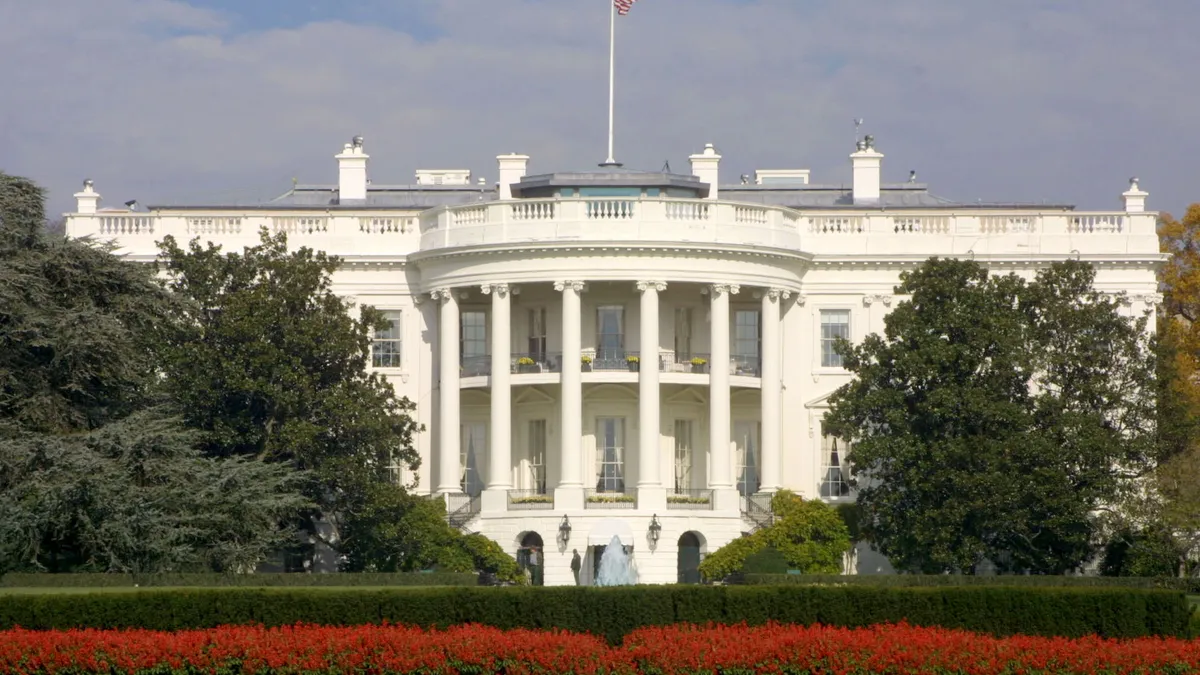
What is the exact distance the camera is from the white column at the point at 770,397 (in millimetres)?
63062

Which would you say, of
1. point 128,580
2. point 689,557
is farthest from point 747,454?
point 128,580

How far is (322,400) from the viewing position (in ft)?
184

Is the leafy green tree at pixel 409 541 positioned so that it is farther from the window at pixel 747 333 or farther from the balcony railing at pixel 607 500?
the window at pixel 747 333

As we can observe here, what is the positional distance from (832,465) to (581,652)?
1302 inches

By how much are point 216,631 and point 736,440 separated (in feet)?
109

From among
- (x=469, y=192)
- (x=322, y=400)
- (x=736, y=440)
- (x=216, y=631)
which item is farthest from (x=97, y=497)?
(x=469, y=192)

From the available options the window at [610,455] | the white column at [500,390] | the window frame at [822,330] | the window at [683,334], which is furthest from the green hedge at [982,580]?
the window frame at [822,330]

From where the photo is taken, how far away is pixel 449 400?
6334 centimetres

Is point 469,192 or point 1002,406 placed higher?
point 469,192

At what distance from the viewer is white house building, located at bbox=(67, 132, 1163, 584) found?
202 feet

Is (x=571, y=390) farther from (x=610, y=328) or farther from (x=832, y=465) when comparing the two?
(x=832, y=465)

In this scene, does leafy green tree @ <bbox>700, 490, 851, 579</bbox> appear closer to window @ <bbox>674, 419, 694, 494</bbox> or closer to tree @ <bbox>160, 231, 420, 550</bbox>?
window @ <bbox>674, 419, 694, 494</bbox>

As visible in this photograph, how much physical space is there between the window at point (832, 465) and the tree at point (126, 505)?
19.0 meters

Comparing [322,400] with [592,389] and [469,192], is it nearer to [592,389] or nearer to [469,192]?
[592,389]
